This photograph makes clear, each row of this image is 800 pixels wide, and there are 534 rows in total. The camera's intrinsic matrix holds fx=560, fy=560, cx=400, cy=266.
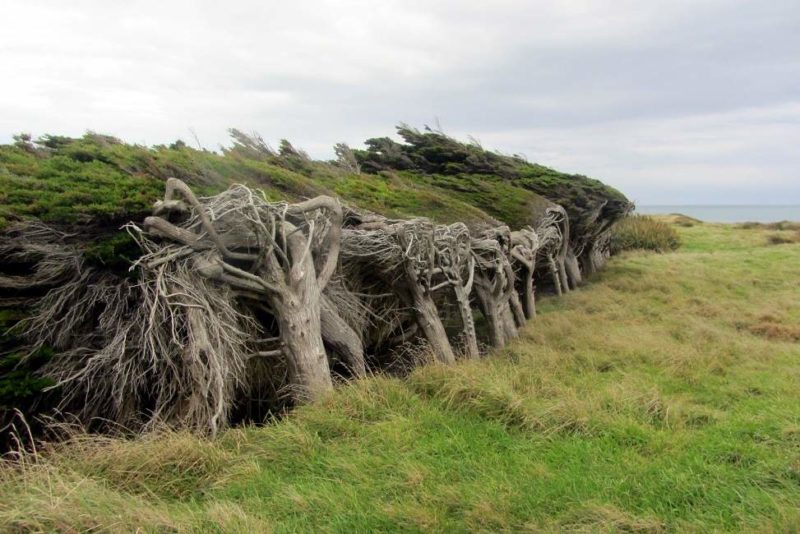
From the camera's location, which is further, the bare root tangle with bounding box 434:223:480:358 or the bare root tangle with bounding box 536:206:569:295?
the bare root tangle with bounding box 536:206:569:295

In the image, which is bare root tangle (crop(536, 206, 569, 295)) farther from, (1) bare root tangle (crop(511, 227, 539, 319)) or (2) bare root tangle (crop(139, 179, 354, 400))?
(2) bare root tangle (crop(139, 179, 354, 400))

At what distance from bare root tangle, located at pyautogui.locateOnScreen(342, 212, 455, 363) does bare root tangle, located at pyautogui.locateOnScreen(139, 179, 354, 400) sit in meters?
1.27

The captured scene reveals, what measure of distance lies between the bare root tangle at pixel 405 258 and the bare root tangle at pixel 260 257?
127 cm

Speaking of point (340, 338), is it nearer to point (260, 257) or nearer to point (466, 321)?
point (260, 257)

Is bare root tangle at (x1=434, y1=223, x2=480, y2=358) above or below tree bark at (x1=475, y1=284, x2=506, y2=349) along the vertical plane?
above

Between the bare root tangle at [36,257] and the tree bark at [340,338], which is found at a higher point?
the bare root tangle at [36,257]

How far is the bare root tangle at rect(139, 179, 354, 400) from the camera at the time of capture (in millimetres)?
5863

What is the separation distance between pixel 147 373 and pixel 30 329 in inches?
46.5

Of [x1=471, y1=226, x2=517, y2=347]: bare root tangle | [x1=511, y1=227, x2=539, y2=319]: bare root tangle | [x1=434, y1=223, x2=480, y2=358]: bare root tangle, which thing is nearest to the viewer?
[x1=434, y1=223, x2=480, y2=358]: bare root tangle

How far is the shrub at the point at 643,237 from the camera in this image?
2786 centimetres

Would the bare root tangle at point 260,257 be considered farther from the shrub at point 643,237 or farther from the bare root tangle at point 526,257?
the shrub at point 643,237

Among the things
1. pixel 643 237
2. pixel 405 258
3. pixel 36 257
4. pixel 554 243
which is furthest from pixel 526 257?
pixel 643 237

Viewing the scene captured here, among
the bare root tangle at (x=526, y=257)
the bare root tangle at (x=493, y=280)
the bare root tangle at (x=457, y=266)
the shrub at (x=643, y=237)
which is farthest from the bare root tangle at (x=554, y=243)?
the shrub at (x=643, y=237)

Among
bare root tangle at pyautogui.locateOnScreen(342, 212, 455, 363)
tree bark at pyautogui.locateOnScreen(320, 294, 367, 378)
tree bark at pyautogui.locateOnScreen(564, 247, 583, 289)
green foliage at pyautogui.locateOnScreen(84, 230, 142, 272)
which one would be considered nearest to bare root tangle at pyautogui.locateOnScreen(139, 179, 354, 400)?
green foliage at pyautogui.locateOnScreen(84, 230, 142, 272)
